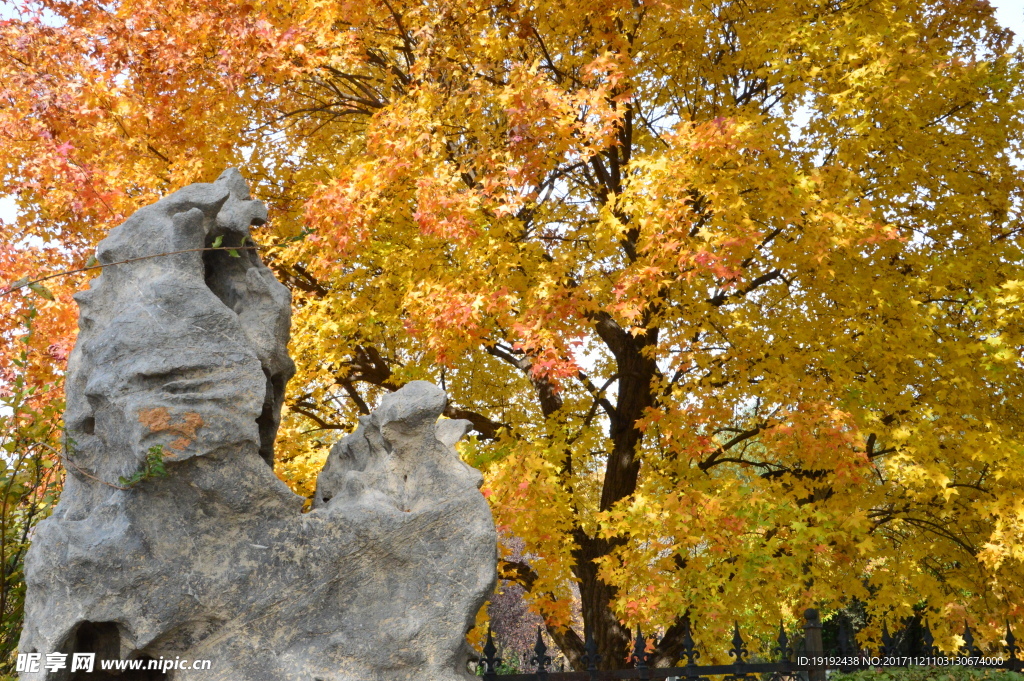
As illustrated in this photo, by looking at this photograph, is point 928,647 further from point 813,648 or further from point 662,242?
point 662,242

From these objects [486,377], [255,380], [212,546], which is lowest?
[212,546]

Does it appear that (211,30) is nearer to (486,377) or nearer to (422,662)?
(486,377)

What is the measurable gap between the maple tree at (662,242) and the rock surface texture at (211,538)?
10.6ft

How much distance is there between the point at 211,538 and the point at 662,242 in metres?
4.37

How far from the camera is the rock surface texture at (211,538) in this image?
3539 millimetres

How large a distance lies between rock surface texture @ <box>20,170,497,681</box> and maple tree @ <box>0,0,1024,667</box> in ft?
10.6

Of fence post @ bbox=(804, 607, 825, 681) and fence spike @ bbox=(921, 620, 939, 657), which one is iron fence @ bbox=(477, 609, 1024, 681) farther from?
fence spike @ bbox=(921, 620, 939, 657)

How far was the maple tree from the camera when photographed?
22.9 ft

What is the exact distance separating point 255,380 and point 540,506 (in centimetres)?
411

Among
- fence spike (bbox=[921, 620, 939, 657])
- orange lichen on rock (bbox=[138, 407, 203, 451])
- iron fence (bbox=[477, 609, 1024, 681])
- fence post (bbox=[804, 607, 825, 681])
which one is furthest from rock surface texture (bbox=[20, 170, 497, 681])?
fence spike (bbox=[921, 620, 939, 657])

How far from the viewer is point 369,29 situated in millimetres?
8586

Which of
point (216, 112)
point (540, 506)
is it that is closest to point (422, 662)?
point (540, 506)

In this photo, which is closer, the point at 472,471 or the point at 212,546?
the point at 212,546

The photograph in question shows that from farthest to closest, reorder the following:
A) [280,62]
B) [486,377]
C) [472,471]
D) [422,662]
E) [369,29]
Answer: [486,377]
[369,29]
[280,62]
[472,471]
[422,662]
